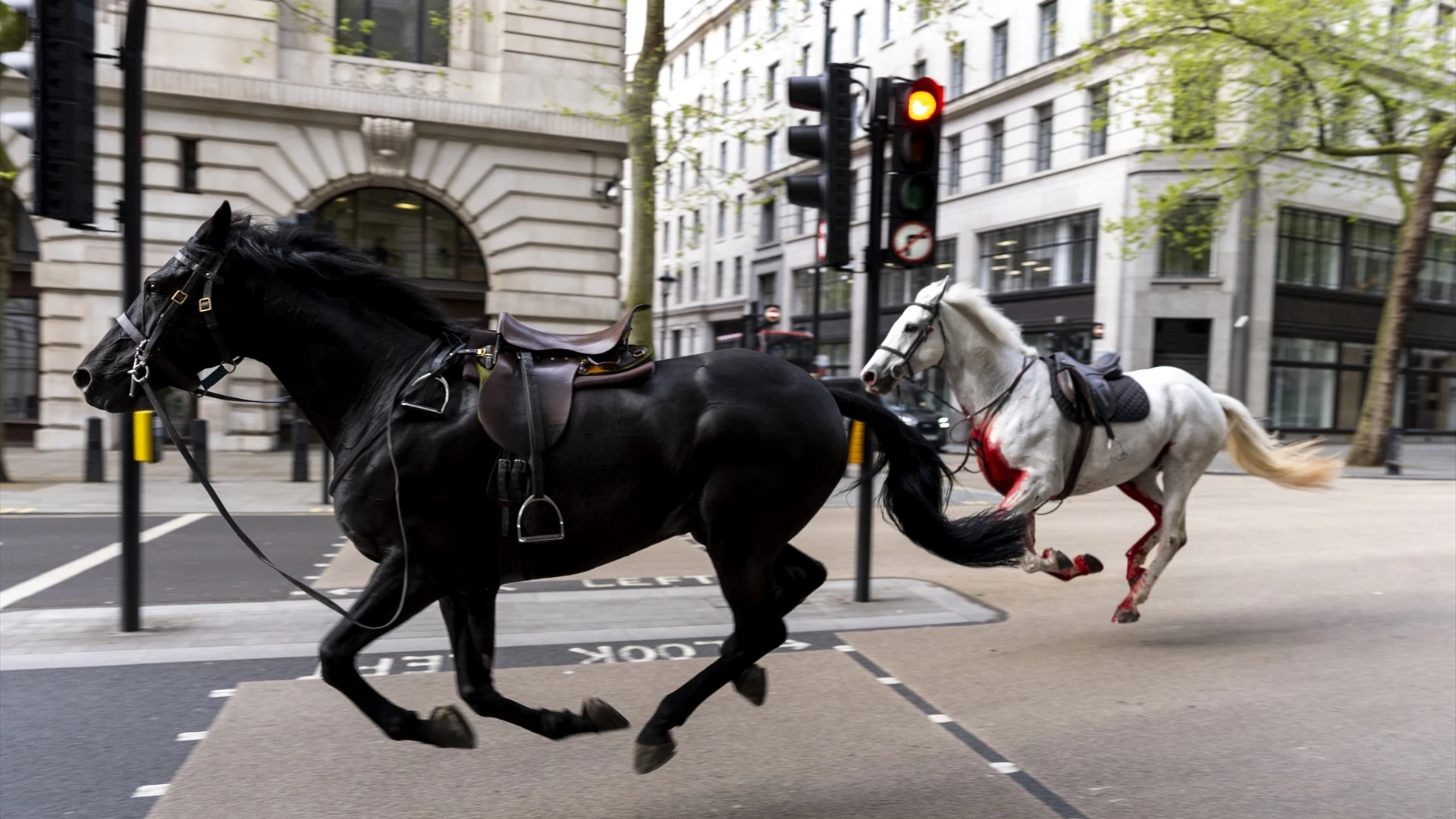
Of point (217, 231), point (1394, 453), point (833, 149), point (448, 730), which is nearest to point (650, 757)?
point (448, 730)

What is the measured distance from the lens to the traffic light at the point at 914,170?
6090mm

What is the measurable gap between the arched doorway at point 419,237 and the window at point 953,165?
21.1m

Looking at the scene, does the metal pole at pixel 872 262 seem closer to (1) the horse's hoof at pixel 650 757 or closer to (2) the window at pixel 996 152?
(1) the horse's hoof at pixel 650 757

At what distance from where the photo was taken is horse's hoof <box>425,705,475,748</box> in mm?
3180

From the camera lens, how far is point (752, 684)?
3.74m

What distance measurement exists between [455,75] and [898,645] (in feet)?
55.8

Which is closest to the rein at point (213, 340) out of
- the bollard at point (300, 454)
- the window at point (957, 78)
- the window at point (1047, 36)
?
the bollard at point (300, 454)

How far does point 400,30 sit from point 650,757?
742 inches

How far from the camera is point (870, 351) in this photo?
612cm

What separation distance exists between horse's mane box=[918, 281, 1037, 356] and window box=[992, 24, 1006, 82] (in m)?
29.1

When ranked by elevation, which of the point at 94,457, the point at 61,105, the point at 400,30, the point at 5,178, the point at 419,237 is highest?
the point at 400,30

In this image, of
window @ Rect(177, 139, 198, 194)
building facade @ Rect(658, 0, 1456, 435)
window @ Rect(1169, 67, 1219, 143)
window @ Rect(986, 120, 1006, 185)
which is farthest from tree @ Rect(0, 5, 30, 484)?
window @ Rect(986, 120, 1006, 185)

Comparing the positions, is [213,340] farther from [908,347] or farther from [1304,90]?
[1304,90]

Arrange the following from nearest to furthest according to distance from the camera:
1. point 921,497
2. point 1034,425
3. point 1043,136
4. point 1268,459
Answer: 1. point 921,497
2. point 1034,425
3. point 1268,459
4. point 1043,136
